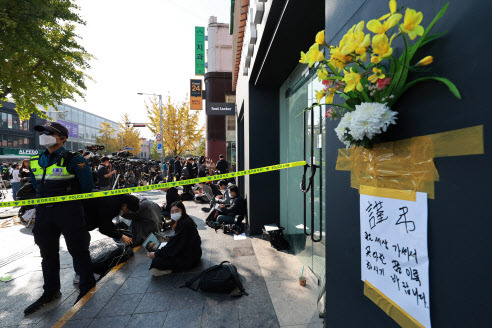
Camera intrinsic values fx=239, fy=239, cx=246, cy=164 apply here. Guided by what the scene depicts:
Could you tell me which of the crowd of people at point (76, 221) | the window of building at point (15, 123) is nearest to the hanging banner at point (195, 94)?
the crowd of people at point (76, 221)

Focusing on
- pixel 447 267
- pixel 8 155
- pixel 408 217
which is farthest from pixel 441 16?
pixel 8 155

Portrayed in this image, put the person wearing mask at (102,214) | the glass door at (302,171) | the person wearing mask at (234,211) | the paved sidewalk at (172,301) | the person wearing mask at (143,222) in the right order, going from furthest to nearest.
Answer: the person wearing mask at (234,211) → the person wearing mask at (143,222) → the person wearing mask at (102,214) → the glass door at (302,171) → the paved sidewalk at (172,301)

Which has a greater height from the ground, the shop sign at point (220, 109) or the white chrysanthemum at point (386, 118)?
the shop sign at point (220, 109)

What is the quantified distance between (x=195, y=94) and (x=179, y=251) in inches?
671

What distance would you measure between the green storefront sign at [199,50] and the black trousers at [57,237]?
839 inches

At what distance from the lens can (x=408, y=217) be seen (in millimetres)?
1111

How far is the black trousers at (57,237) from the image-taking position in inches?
117

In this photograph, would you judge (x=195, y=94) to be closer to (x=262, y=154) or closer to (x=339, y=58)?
(x=262, y=154)


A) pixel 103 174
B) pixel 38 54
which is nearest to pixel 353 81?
pixel 38 54

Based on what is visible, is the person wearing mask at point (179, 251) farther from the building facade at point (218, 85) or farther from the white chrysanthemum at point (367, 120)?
the building facade at point (218, 85)

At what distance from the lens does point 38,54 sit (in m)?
5.87

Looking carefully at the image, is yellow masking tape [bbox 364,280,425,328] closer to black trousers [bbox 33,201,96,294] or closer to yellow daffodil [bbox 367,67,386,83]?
yellow daffodil [bbox 367,67,386,83]

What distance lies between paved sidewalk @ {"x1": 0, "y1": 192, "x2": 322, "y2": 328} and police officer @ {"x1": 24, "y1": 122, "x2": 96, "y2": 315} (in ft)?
1.02

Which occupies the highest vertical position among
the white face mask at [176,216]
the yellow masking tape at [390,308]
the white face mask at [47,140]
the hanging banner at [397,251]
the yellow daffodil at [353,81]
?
the yellow daffodil at [353,81]
